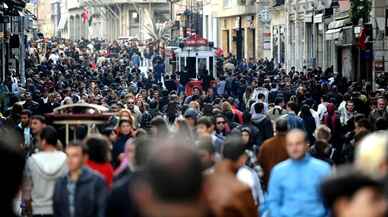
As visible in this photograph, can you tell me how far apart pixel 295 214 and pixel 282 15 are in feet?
191

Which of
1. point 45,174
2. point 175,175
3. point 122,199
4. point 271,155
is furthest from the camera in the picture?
point 271,155

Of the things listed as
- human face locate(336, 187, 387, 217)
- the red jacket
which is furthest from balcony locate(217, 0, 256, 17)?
human face locate(336, 187, 387, 217)

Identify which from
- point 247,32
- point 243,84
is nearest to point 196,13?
point 247,32

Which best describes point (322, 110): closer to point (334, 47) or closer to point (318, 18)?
point (334, 47)

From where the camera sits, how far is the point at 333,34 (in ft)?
162

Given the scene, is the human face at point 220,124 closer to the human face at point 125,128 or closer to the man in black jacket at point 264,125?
the man in black jacket at point 264,125

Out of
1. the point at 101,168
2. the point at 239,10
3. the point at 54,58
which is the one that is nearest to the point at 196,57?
the point at 54,58

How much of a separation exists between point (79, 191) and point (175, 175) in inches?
240

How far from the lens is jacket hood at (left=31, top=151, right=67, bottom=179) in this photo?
1356 cm

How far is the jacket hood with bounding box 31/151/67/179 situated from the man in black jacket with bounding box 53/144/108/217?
1.65 metres

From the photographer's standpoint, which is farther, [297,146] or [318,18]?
[318,18]

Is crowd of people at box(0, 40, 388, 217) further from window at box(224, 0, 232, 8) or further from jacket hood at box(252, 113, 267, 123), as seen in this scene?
window at box(224, 0, 232, 8)

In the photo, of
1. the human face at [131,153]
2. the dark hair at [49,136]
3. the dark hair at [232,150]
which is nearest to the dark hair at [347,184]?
the human face at [131,153]

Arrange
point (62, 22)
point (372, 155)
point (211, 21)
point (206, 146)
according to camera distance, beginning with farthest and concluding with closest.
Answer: point (62, 22) → point (211, 21) → point (206, 146) → point (372, 155)
